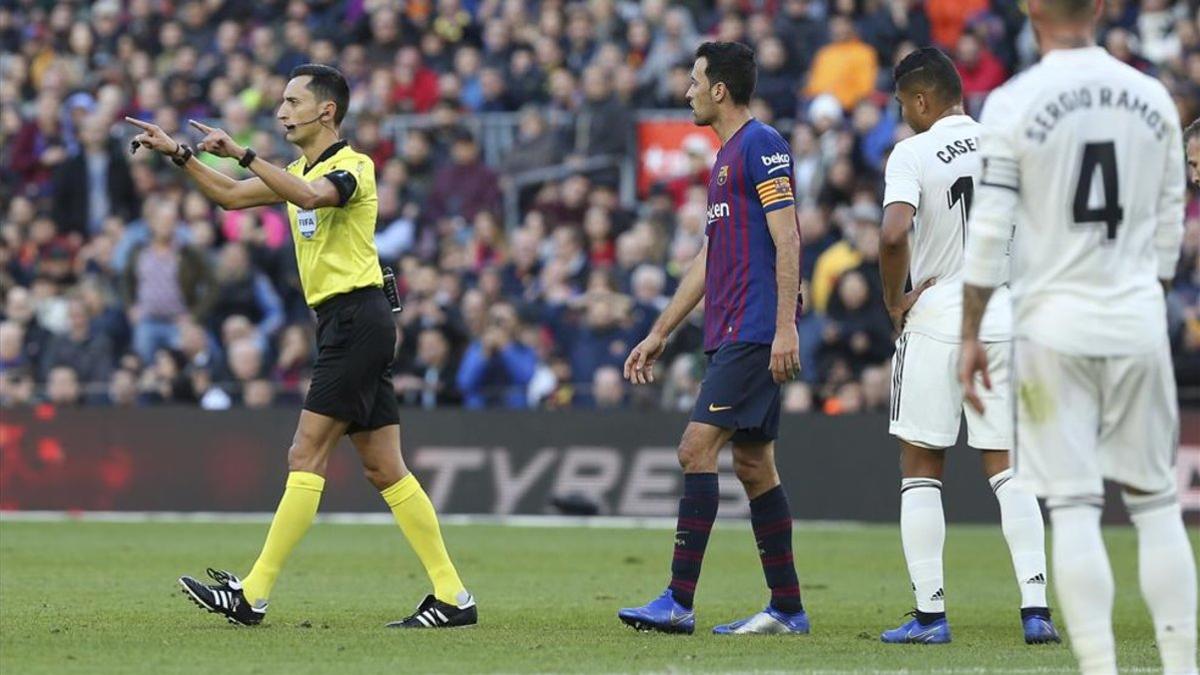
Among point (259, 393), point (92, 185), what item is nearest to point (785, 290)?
point (259, 393)

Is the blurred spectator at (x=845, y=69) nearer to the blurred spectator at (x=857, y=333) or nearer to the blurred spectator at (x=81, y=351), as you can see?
the blurred spectator at (x=857, y=333)

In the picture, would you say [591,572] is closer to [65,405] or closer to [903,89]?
[903,89]

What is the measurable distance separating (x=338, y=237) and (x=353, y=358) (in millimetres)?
562

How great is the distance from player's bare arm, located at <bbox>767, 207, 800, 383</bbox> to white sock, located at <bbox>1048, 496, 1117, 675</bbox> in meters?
2.38

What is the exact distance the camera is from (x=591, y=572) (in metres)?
13.4

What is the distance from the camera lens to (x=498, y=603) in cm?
1102

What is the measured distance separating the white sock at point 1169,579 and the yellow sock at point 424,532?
3.72 meters

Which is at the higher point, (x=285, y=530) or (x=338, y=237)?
(x=338, y=237)

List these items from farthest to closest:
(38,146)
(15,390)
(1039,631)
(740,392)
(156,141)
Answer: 1. (38,146)
2. (15,390)
3. (740,392)
4. (1039,631)
5. (156,141)

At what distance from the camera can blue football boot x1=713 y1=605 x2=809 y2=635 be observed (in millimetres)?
9484

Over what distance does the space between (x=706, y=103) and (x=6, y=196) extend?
53.1ft

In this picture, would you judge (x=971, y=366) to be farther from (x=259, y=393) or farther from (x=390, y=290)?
(x=259, y=393)

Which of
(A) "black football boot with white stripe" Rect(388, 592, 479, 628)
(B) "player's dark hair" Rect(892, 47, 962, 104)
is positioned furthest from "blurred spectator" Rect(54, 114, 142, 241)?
(B) "player's dark hair" Rect(892, 47, 962, 104)

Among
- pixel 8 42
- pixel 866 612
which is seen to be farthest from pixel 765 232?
pixel 8 42
